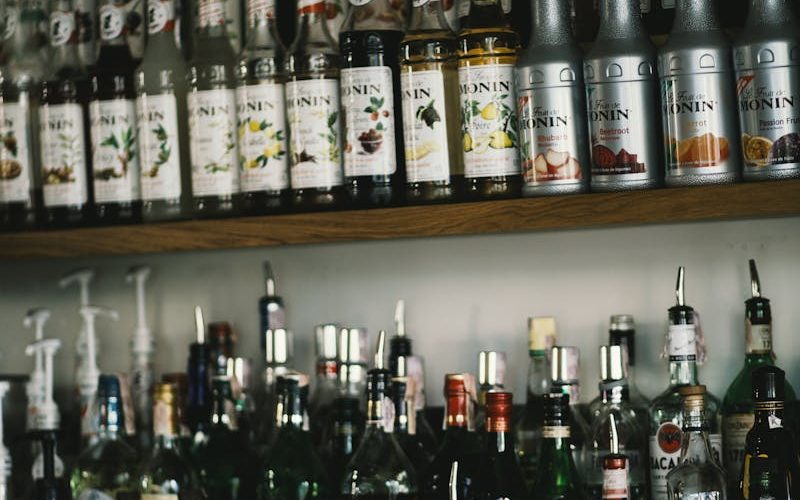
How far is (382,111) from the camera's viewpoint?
5.43ft

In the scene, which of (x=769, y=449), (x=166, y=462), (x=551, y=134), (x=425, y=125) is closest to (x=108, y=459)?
(x=166, y=462)

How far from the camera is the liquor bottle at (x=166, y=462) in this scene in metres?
1.76

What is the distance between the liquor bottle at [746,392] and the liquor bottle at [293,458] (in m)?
0.50

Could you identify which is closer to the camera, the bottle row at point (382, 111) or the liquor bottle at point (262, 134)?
the bottle row at point (382, 111)

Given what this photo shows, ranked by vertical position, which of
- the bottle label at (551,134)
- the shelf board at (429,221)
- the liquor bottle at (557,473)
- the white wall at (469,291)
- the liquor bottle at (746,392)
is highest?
the bottle label at (551,134)

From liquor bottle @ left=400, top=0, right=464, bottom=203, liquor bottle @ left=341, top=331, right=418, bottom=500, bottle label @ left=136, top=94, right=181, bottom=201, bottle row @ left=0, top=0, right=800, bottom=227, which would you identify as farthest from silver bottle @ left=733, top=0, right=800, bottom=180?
bottle label @ left=136, top=94, right=181, bottom=201

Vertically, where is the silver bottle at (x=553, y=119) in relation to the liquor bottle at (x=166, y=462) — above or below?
above

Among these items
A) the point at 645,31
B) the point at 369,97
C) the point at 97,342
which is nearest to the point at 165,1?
Result: the point at 369,97

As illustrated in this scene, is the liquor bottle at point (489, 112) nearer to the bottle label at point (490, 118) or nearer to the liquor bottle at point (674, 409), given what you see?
the bottle label at point (490, 118)

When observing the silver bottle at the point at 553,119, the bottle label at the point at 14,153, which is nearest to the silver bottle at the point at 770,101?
the silver bottle at the point at 553,119

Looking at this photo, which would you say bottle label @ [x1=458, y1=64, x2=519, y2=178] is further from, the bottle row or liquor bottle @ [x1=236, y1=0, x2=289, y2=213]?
liquor bottle @ [x1=236, y1=0, x2=289, y2=213]

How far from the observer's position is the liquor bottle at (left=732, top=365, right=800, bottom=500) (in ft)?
4.75

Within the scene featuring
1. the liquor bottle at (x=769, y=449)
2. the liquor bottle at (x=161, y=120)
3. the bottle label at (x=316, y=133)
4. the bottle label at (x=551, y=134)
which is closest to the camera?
the liquor bottle at (x=769, y=449)

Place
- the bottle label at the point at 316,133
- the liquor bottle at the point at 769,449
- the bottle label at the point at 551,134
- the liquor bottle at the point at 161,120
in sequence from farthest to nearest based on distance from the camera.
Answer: the liquor bottle at the point at 161,120 → the bottle label at the point at 316,133 → the bottle label at the point at 551,134 → the liquor bottle at the point at 769,449
